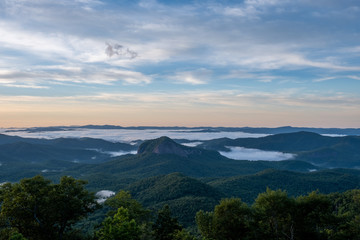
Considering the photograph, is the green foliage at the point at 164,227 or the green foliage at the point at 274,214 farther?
the green foliage at the point at 164,227

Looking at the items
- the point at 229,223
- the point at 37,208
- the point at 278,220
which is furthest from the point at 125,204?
the point at 278,220

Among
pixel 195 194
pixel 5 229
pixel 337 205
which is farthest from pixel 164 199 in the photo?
pixel 5 229

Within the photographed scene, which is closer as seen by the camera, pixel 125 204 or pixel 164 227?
pixel 164 227

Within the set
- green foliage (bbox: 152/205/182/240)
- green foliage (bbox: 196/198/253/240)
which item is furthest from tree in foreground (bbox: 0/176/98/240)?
green foliage (bbox: 196/198/253/240)

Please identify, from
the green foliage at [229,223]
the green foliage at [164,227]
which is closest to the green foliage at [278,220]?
the green foliage at [229,223]

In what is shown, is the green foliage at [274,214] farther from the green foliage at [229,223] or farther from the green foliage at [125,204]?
the green foliage at [125,204]

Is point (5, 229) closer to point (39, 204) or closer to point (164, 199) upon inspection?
point (39, 204)

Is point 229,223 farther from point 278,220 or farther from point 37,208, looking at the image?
point 37,208

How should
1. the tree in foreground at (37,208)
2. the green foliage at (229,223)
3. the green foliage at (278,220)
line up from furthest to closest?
the green foliage at (229,223)
the green foliage at (278,220)
the tree in foreground at (37,208)
